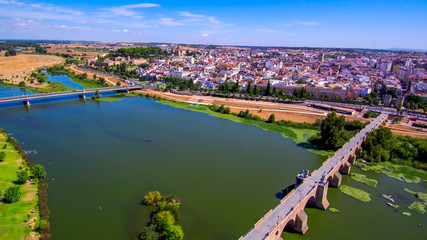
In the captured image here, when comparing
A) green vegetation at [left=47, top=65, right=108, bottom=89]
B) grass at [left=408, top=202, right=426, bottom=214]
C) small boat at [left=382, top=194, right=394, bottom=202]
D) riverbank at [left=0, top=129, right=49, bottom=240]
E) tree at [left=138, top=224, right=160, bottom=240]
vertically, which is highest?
green vegetation at [left=47, top=65, right=108, bottom=89]

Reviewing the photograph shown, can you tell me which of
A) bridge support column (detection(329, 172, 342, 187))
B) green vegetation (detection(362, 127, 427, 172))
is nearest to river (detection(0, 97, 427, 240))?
bridge support column (detection(329, 172, 342, 187))

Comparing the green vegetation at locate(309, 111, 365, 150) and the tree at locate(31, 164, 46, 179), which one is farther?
the green vegetation at locate(309, 111, 365, 150)

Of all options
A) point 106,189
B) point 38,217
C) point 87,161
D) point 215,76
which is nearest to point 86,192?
point 106,189

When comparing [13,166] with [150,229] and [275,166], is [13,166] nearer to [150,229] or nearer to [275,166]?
[150,229]

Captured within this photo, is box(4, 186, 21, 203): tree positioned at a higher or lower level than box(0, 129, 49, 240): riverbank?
higher

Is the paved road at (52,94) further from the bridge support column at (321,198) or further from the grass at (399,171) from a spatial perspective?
the grass at (399,171)

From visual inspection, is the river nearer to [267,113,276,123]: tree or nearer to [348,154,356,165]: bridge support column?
[348,154,356,165]: bridge support column
